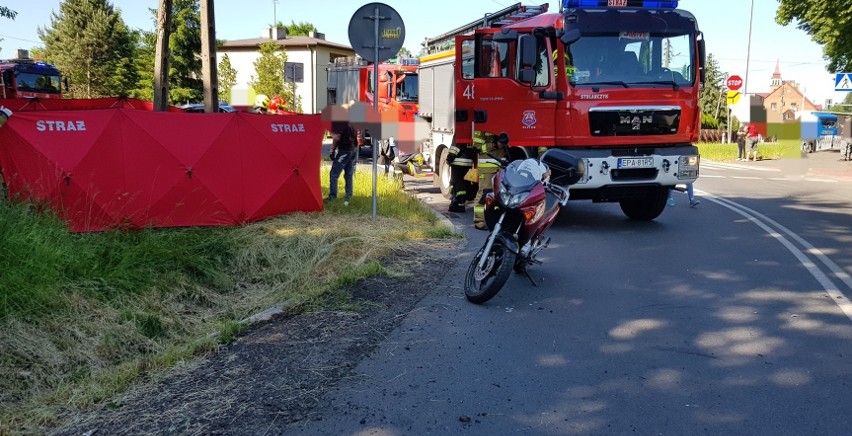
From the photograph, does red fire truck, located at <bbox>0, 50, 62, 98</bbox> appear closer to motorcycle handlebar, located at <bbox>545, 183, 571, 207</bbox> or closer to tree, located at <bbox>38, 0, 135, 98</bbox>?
tree, located at <bbox>38, 0, 135, 98</bbox>

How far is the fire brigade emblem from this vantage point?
10031mm

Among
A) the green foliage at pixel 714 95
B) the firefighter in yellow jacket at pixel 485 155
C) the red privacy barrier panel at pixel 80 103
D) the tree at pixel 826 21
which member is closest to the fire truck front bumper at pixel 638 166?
the firefighter in yellow jacket at pixel 485 155

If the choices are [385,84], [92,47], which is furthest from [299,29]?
[385,84]

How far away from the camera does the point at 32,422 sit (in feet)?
12.1

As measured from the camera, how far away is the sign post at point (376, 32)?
9477mm

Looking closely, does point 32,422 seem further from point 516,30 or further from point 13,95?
point 13,95

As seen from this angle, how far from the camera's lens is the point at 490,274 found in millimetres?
6195

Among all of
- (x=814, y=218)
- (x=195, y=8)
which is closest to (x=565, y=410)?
(x=814, y=218)

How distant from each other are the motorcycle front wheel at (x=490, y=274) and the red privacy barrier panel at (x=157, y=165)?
367cm

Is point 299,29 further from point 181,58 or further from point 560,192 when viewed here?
point 560,192

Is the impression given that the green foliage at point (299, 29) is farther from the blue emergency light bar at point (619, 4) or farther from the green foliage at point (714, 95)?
Result: the blue emergency light bar at point (619, 4)

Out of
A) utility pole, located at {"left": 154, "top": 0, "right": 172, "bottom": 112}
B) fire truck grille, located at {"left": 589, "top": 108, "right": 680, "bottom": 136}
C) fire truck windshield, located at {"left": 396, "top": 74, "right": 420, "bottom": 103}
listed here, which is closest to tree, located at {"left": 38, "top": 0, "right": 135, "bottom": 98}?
fire truck windshield, located at {"left": 396, "top": 74, "right": 420, "bottom": 103}

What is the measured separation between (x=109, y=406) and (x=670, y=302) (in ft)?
15.2

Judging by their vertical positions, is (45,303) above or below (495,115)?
below
